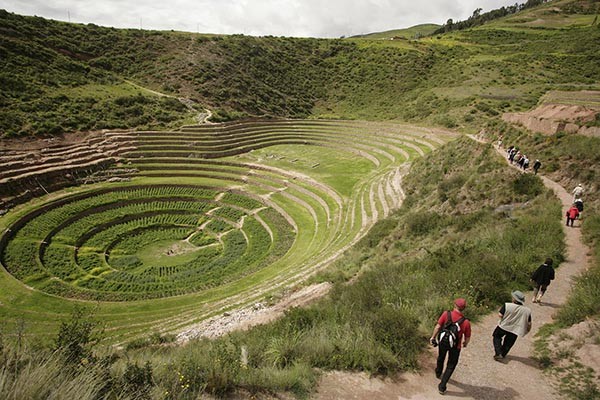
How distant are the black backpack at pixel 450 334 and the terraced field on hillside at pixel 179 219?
9.84m

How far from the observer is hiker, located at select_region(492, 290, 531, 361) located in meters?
6.29

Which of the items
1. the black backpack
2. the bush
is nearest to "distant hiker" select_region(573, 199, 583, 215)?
the bush

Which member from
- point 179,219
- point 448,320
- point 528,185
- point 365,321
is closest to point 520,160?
point 528,185

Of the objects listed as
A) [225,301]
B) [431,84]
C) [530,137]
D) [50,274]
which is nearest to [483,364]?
[225,301]

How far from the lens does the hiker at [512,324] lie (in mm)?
6285

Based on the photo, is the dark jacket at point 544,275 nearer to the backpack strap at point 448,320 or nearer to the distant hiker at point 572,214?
the backpack strap at point 448,320

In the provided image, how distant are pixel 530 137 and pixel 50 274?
28.3 meters

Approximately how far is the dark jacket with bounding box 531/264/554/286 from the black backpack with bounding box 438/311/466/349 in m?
3.76

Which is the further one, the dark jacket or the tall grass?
the dark jacket

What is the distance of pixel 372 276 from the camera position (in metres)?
10.9

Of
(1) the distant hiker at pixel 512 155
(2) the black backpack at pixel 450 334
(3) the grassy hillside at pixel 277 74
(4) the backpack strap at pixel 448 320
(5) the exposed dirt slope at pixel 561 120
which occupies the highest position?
(3) the grassy hillside at pixel 277 74

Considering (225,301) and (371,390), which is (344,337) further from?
(225,301)

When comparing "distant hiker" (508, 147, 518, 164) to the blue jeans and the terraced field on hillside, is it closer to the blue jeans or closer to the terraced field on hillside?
the terraced field on hillside

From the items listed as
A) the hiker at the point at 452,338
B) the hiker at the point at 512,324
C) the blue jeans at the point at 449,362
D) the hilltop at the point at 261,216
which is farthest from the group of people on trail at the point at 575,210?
the blue jeans at the point at 449,362
